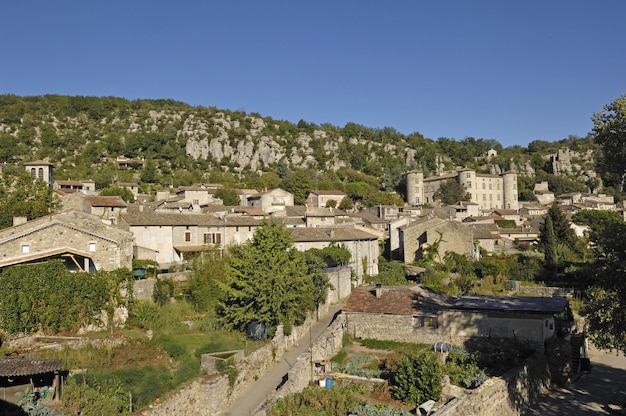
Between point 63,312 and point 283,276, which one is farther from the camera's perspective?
point 283,276

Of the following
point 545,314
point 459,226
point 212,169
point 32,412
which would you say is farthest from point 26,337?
point 212,169

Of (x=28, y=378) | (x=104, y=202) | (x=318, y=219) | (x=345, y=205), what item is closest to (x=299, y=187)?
(x=345, y=205)

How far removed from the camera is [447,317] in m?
25.2

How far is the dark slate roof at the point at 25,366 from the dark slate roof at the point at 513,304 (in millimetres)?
18855

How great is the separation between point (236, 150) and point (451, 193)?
55.4 meters

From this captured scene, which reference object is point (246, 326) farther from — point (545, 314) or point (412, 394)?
point (545, 314)

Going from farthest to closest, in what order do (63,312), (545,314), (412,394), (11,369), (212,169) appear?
1. (212,169)
2. (545,314)
3. (63,312)
4. (412,394)
5. (11,369)

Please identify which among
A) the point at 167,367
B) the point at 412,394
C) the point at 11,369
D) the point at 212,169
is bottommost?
the point at 412,394

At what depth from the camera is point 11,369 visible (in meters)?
13.9

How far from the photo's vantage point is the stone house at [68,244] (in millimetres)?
23797

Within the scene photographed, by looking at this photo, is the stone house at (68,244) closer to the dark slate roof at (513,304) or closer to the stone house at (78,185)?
the dark slate roof at (513,304)

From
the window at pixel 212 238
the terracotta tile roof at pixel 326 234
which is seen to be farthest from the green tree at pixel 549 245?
the window at pixel 212 238

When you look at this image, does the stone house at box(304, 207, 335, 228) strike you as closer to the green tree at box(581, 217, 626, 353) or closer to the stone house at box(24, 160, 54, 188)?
the green tree at box(581, 217, 626, 353)

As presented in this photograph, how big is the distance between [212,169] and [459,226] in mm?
75459
